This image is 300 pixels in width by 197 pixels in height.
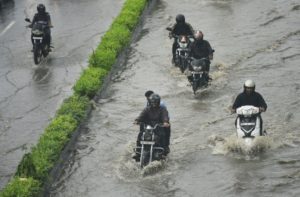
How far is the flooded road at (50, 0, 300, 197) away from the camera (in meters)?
13.0

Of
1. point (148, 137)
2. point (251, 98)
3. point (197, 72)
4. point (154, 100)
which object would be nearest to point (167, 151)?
point (148, 137)

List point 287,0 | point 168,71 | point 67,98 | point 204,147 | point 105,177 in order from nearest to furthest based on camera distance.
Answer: point 105,177 < point 204,147 < point 67,98 < point 168,71 < point 287,0

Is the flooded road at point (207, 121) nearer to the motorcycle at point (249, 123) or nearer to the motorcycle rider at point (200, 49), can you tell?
the motorcycle at point (249, 123)

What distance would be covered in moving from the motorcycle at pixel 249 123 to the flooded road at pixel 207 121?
365mm

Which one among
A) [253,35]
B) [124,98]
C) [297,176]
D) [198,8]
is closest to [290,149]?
[297,176]

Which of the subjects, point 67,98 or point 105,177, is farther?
point 67,98

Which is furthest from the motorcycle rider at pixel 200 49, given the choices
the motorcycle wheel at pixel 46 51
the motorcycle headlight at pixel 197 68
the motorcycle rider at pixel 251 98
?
the motorcycle wheel at pixel 46 51

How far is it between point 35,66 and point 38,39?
871 millimetres

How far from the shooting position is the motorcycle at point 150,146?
13242mm

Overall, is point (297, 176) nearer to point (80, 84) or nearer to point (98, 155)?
point (98, 155)

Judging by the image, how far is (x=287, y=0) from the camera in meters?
27.2

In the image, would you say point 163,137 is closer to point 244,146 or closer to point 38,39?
point 244,146

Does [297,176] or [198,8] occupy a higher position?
[198,8]

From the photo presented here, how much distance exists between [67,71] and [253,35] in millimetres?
6586
